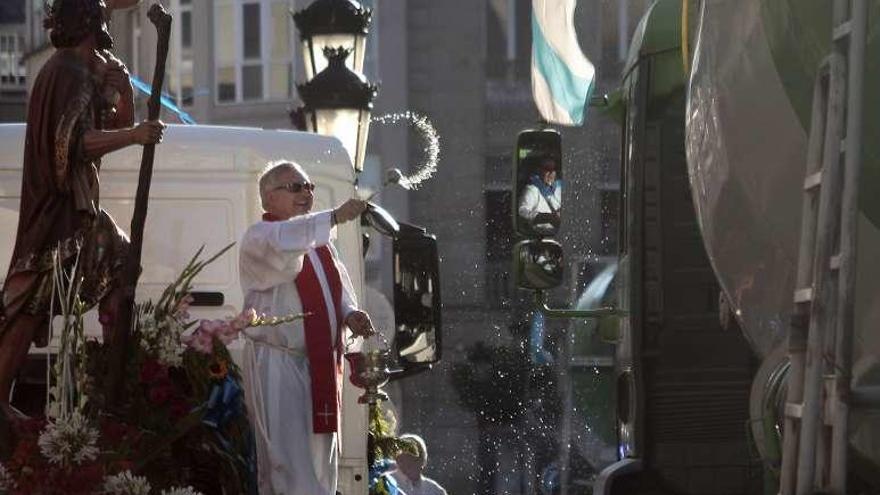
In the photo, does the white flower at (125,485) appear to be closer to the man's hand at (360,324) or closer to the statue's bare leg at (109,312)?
the statue's bare leg at (109,312)

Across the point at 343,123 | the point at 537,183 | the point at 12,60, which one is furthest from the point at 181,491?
the point at 12,60

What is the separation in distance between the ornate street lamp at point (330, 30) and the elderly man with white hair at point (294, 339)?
7.08 meters

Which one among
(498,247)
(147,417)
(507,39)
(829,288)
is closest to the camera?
(829,288)

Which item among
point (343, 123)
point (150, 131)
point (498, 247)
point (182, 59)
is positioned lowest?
point (498, 247)

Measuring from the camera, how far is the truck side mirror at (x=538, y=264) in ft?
38.0

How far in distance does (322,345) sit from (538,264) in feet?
7.39

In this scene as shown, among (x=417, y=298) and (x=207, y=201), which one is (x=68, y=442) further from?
(x=417, y=298)

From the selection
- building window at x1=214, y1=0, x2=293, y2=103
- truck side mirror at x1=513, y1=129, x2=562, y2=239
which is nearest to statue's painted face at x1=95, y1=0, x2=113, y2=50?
truck side mirror at x1=513, y1=129, x2=562, y2=239

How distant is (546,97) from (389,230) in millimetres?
1183

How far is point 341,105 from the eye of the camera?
628 inches

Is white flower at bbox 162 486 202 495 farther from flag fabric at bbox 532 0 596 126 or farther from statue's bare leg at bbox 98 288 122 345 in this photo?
flag fabric at bbox 532 0 596 126

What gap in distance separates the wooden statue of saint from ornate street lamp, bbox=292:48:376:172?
24.3 feet

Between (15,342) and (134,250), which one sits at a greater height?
(134,250)

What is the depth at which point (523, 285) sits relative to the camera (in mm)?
11719
